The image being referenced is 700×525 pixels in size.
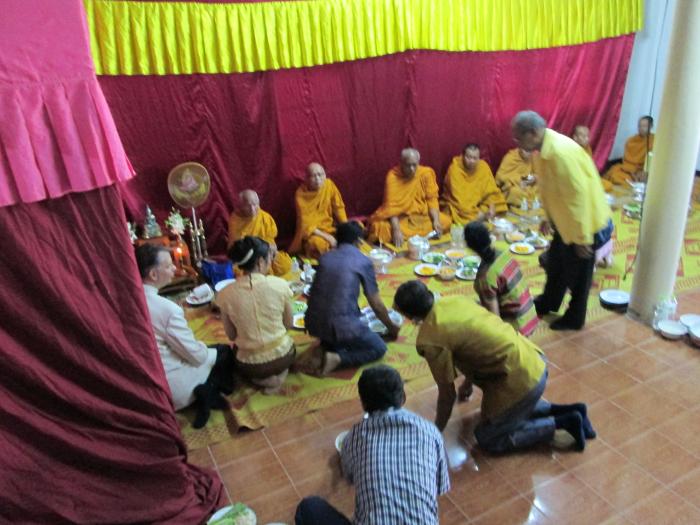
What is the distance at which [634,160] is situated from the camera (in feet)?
26.3

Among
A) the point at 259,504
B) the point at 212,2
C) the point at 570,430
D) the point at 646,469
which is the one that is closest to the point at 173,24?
the point at 212,2

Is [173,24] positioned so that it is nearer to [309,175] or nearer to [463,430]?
[309,175]

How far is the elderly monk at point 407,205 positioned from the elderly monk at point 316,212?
1.63ft

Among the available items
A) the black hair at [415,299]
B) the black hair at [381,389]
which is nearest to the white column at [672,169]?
the black hair at [415,299]

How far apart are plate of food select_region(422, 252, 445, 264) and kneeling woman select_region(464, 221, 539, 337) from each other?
6.64ft

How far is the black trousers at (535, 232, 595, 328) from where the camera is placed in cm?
442

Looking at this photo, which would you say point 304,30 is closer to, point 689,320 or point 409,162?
point 409,162

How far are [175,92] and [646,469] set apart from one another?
4953 millimetres

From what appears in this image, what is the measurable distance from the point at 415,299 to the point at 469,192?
4453 millimetres

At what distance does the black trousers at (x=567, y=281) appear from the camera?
4418 mm

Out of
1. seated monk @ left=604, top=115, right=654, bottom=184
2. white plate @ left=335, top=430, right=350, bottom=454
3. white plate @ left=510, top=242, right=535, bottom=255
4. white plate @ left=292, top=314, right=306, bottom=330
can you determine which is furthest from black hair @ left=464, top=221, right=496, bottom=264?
seated monk @ left=604, top=115, right=654, bottom=184

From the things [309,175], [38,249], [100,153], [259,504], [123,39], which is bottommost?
[259,504]

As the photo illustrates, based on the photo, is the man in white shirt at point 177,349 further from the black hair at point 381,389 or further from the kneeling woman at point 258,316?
the black hair at point 381,389

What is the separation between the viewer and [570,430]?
3359mm
